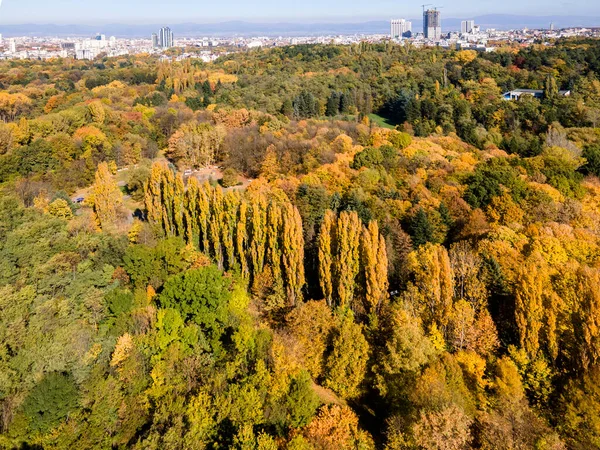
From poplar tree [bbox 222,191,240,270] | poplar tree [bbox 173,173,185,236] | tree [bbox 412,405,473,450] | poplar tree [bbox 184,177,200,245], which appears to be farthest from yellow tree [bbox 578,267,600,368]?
poplar tree [bbox 173,173,185,236]

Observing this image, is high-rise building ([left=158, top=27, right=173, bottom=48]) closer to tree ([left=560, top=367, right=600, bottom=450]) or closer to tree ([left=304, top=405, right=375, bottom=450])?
tree ([left=304, top=405, right=375, bottom=450])

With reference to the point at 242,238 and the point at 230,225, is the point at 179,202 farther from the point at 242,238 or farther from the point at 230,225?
the point at 242,238

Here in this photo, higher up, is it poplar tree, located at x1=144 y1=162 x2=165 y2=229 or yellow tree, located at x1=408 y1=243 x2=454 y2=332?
poplar tree, located at x1=144 y1=162 x2=165 y2=229

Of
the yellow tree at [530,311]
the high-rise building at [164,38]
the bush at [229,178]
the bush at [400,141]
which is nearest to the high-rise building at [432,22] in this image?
the high-rise building at [164,38]

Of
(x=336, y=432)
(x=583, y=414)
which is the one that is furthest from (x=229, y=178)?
(x=583, y=414)

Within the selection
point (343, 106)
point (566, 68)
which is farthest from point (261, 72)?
point (566, 68)

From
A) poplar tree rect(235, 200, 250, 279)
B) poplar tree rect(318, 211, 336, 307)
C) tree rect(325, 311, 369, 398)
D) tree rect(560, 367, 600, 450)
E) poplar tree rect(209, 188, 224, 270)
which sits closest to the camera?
tree rect(560, 367, 600, 450)

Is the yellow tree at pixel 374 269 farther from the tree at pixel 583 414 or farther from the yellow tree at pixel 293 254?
A: the tree at pixel 583 414
